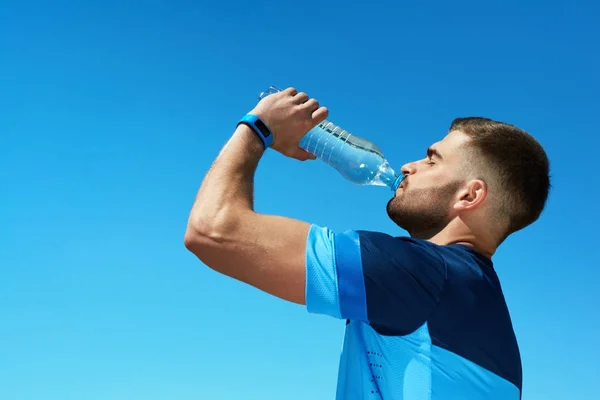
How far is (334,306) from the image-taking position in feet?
9.66

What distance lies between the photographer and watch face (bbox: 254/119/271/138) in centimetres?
377

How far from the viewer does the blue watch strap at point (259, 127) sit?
3.75 metres

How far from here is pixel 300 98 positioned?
13.4ft

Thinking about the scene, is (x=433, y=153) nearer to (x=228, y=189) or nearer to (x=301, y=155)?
(x=301, y=155)

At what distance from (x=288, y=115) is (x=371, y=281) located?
1410 mm

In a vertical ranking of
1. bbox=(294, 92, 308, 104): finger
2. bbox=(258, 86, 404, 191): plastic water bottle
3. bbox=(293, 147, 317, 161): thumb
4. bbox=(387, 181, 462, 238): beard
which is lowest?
bbox=(387, 181, 462, 238): beard

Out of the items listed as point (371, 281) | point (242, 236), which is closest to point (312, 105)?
point (242, 236)

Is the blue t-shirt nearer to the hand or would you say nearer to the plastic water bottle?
the hand

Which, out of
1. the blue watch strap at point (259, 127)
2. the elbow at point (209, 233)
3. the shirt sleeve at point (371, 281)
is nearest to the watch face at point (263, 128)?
the blue watch strap at point (259, 127)

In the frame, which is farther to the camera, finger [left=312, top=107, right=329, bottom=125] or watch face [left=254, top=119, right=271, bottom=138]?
finger [left=312, top=107, right=329, bottom=125]

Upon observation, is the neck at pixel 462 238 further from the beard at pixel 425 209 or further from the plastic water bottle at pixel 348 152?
the plastic water bottle at pixel 348 152

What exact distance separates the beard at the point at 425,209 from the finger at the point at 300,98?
854 millimetres

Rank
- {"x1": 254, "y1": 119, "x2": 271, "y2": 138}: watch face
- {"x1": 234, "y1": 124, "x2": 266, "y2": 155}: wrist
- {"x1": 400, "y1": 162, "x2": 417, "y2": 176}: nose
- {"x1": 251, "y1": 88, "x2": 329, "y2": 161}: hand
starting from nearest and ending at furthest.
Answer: {"x1": 234, "y1": 124, "x2": 266, "y2": 155}: wrist
{"x1": 254, "y1": 119, "x2": 271, "y2": 138}: watch face
{"x1": 251, "y1": 88, "x2": 329, "y2": 161}: hand
{"x1": 400, "y1": 162, "x2": 417, "y2": 176}: nose

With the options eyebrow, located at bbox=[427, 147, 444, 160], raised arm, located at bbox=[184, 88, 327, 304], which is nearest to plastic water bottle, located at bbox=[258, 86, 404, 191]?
eyebrow, located at bbox=[427, 147, 444, 160]
